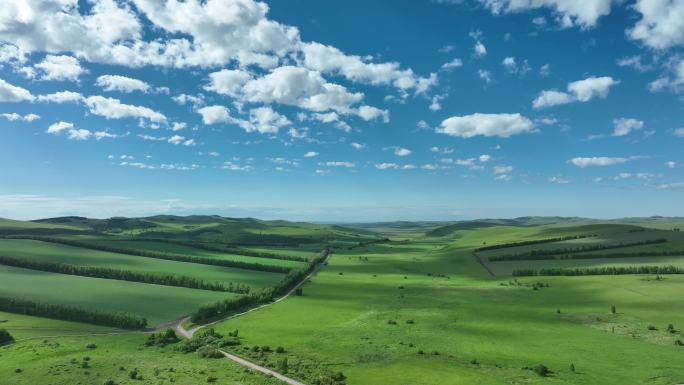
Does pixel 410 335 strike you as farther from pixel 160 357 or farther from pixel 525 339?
pixel 160 357

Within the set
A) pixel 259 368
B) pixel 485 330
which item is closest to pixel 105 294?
pixel 259 368

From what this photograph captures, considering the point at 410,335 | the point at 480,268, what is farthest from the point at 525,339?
the point at 480,268

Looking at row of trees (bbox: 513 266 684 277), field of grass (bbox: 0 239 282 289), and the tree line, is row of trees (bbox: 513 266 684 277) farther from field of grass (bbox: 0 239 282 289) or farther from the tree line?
field of grass (bbox: 0 239 282 289)

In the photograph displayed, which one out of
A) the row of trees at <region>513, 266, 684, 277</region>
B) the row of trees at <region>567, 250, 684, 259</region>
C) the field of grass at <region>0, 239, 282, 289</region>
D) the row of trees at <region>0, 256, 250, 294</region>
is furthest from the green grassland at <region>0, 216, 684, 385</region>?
the field of grass at <region>0, 239, 282, 289</region>

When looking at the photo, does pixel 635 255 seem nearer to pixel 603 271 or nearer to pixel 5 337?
pixel 603 271

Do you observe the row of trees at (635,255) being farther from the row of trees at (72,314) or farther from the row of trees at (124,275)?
the row of trees at (72,314)

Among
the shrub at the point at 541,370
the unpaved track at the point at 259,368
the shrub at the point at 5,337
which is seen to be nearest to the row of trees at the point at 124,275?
the shrub at the point at 5,337
